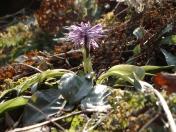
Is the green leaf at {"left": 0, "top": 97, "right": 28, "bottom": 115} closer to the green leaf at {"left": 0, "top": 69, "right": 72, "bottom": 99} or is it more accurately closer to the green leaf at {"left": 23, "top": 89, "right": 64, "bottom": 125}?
the green leaf at {"left": 23, "top": 89, "right": 64, "bottom": 125}

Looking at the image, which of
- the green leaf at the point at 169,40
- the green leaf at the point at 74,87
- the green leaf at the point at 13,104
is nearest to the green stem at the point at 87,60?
the green leaf at the point at 74,87

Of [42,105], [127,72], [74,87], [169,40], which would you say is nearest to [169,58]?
[169,40]

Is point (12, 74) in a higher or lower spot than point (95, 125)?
lower

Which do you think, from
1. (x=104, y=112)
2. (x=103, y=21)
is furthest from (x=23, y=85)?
(x=103, y=21)

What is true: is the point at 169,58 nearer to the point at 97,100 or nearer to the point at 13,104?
the point at 97,100

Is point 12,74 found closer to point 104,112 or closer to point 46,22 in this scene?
point 104,112

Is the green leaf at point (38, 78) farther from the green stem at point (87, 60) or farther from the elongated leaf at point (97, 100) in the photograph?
the elongated leaf at point (97, 100)

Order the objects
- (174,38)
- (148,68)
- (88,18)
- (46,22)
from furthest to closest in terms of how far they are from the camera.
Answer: (46,22), (88,18), (174,38), (148,68)
